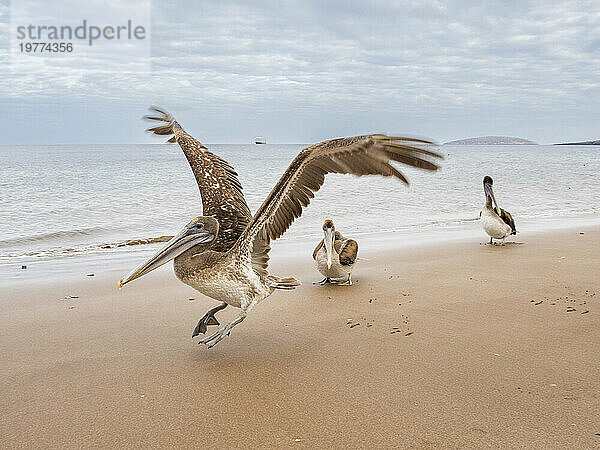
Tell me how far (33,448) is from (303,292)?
369 cm

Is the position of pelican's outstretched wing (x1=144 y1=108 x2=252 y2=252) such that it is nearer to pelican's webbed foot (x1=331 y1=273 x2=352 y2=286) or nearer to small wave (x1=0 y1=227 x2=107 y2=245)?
pelican's webbed foot (x1=331 y1=273 x2=352 y2=286)

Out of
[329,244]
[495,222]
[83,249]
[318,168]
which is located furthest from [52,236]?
[318,168]

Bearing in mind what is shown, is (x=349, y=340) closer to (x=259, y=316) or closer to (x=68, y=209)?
(x=259, y=316)

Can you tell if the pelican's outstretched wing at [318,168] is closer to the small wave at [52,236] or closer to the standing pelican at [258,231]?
the standing pelican at [258,231]

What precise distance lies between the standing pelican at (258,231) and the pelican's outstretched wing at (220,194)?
0.04 feet

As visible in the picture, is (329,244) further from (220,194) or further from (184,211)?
(184,211)

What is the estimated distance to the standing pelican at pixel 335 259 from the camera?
21.1 feet

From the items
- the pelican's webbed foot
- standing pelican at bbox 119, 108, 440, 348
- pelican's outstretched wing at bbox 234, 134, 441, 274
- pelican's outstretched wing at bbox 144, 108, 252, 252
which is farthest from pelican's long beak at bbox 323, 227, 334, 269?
pelican's outstretched wing at bbox 234, 134, 441, 274

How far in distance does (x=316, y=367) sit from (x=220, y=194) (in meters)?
1.81

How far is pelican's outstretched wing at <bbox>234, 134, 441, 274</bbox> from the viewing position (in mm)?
3447

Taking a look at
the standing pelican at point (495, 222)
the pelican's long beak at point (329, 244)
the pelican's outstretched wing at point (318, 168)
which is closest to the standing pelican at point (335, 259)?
the pelican's long beak at point (329, 244)

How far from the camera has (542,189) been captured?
24.0m

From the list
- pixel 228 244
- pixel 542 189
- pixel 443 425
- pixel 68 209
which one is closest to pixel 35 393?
pixel 228 244

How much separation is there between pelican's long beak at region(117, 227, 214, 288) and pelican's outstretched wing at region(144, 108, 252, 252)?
249 mm
